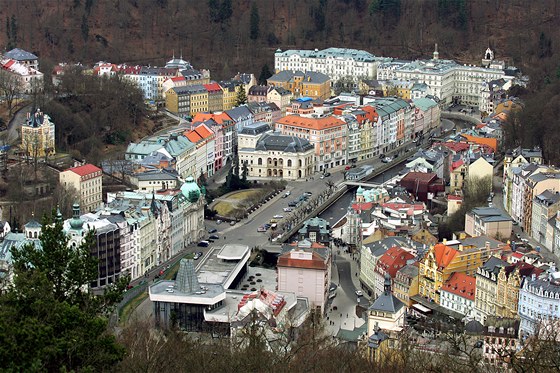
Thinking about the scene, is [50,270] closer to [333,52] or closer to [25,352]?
[25,352]

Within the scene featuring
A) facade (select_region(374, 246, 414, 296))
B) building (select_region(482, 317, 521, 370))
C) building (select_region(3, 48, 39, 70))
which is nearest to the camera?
building (select_region(482, 317, 521, 370))

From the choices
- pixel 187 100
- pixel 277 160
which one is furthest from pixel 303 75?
pixel 277 160

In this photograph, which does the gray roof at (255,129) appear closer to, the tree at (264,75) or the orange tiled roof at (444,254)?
the tree at (264,75)

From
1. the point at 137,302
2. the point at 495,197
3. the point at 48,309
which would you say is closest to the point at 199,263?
the point at 137,302

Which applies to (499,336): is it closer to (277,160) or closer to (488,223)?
(488,223)

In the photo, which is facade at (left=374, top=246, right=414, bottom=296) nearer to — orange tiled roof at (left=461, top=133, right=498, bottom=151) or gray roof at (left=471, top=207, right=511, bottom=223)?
gray roof at (left=471, top=207, right=511, bottom=223)

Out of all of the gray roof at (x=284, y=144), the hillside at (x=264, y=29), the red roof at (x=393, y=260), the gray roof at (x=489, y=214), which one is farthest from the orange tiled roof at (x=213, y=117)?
the red roof at (x=393, y=260)

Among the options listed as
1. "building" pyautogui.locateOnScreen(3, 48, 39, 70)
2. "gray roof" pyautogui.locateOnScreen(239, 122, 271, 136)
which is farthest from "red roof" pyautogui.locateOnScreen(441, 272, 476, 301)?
"building" pyautogui.locateOnScreen(3, 48, 39, 70)
